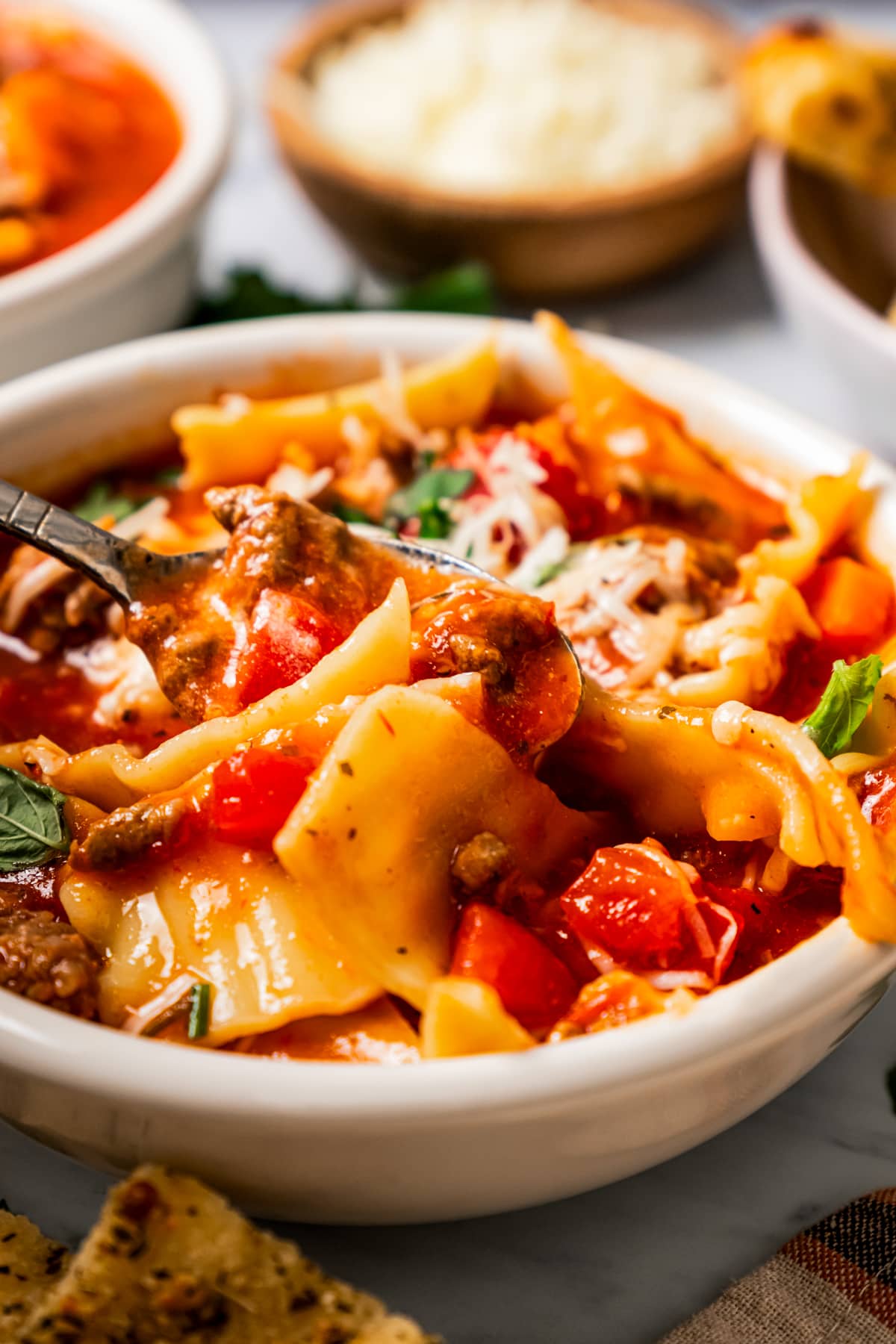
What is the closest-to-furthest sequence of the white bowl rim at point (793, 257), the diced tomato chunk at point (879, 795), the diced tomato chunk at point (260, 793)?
the diced tomato chunk at point (260, 793)
the diced tomato chunk at point (879, 795)
the white bowl rim at point (793, 257)

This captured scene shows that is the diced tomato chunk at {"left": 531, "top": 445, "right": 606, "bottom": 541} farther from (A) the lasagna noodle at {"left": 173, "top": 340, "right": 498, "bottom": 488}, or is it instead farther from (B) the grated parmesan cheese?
(B) the grated parmesan cheese

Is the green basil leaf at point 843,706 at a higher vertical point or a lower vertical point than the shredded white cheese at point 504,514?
higher

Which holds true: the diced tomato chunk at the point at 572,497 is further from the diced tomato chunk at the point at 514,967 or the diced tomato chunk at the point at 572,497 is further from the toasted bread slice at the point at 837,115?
the toasted bread slice at the point at 837,115

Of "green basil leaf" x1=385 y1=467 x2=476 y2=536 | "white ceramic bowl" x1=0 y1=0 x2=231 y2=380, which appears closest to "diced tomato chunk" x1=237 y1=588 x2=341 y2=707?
"green basil leaf" x1=385 y1=467 x2=476 y2=536

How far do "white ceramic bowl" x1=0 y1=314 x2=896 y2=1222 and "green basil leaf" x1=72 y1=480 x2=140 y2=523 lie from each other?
149 cm

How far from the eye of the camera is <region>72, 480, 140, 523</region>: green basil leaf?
3.29 metres

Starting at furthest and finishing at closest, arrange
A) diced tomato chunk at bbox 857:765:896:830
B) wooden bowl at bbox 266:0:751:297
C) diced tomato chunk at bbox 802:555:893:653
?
wooden bowl at bbox 266:0:751:297 → diced tomato chunk at bbox 802:555:893:653 → diced tomato chunk at bbox 857:765:896:830

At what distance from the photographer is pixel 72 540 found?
2744mm

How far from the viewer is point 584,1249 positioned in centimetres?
236

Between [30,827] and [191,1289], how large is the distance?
854 mm

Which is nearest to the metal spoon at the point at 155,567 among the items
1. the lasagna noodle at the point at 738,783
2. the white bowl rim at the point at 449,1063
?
the lasagna noodle at the point at 738,783

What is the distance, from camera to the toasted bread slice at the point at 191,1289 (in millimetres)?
1870

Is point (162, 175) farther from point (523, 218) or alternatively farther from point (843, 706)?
point (843, 706)

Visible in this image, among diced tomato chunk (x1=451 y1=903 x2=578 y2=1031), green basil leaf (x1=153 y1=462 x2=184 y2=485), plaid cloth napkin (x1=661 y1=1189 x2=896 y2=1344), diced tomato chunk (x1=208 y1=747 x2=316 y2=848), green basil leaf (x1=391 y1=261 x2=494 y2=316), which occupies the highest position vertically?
diced tomato chunk (x1=208 y1=747 x2=316 y2=848)
